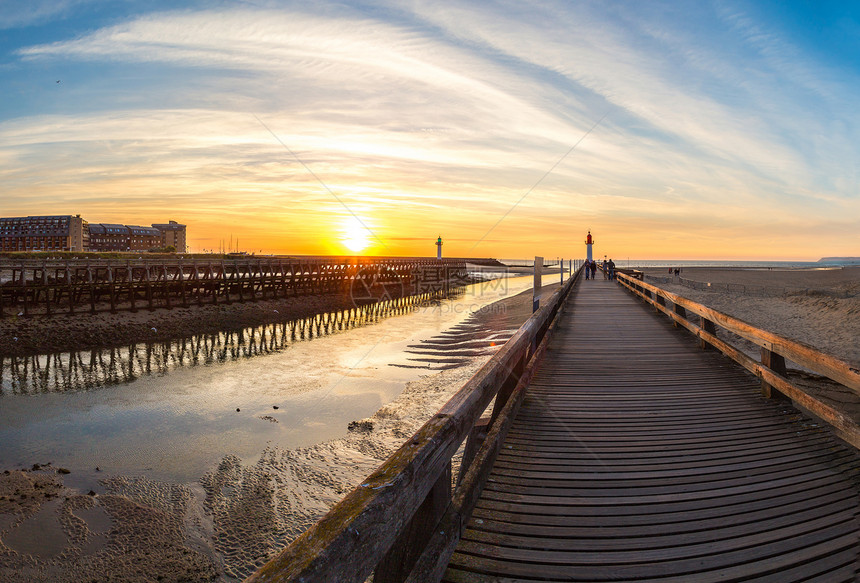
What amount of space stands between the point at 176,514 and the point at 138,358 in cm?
1147

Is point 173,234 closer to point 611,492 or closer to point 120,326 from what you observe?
point 120,326

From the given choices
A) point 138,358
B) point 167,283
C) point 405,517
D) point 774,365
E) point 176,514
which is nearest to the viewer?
point 405,517

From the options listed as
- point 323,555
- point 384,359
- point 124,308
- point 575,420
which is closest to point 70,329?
point 124,308

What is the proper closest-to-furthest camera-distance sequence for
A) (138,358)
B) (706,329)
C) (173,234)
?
(706,329)
(138,358)
(173,234)

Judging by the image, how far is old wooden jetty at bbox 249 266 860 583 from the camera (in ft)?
5.86

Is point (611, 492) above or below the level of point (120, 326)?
above

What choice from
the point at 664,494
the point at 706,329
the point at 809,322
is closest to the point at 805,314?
the point at 809,322

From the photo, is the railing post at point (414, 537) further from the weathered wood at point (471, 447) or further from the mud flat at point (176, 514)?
the mud flat at point (176, 514)

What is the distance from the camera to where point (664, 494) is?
2.98 metres

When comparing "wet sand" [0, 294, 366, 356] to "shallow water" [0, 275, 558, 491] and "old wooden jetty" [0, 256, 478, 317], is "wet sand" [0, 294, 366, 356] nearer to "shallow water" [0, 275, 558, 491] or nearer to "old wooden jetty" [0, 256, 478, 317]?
"old wooden jetty" [0, 256, 478, 317]

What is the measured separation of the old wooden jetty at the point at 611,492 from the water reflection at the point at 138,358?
473 inches

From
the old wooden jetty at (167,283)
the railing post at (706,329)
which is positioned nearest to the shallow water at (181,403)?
the railing post at (706,329)

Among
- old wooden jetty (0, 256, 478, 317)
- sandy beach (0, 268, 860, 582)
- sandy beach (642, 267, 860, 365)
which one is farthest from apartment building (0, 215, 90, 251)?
sandy beach (642, 267, 860, 365)

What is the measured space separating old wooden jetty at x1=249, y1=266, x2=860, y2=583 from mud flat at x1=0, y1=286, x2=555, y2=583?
258 centimetres
